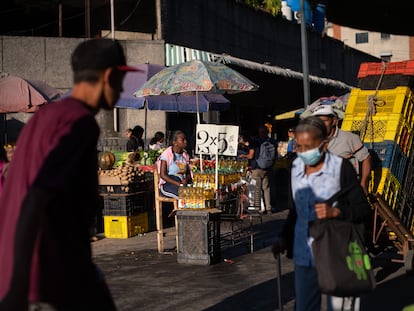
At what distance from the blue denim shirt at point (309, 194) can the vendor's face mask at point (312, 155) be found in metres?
0.08

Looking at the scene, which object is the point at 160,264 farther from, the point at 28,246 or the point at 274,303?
the point at 28,246

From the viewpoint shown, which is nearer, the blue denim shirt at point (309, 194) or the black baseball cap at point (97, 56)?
the black baseball cap at point (97, 56)

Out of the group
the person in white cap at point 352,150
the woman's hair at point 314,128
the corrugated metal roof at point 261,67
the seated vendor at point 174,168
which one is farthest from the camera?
the corrugated metal roof at point 261,67

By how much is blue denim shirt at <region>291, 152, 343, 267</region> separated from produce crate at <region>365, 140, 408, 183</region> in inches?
169

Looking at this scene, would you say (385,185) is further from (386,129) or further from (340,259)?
(340,259)

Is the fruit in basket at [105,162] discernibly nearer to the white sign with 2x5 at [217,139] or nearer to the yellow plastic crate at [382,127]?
the white sign with 2x5 at [217,139]

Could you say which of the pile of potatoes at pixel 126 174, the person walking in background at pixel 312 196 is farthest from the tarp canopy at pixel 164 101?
the person walking in background at pixel 312 196

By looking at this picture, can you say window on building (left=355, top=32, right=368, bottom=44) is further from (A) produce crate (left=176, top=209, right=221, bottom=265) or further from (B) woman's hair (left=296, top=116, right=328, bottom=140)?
(B) woman's hair (left=296, top=116, right=328, bottom=140)

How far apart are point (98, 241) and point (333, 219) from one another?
339 inches

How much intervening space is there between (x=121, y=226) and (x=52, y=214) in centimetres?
1031

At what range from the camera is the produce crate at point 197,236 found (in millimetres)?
10250

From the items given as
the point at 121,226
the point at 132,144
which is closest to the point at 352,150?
the point at 121,226

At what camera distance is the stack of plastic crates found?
9.44m

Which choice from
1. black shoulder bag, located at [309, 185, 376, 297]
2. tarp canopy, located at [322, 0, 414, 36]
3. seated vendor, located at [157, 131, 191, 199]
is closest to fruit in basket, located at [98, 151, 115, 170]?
seated vendor, located at [157, 131, 191, 199]
